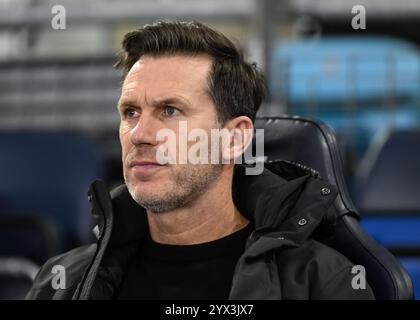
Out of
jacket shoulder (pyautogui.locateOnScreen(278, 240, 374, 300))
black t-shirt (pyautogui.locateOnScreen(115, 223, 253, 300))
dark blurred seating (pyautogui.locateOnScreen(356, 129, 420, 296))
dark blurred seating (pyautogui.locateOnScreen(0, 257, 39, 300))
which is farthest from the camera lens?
dark blurred seating (pyautogui.locateOnScreen(0, 257, 39, 300))

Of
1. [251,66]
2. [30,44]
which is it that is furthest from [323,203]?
[30,44]

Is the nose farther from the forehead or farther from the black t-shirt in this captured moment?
the black t-shirt

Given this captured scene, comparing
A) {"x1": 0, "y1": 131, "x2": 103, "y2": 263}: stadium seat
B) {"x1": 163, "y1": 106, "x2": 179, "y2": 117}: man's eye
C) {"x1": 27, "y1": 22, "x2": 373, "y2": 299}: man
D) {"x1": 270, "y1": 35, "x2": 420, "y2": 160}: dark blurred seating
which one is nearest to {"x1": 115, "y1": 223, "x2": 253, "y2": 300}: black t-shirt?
{"x1": 27, "y1": 22, "x2": 373, "y2": 299}: man

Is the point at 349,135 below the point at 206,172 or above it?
below

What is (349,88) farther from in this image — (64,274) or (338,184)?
(64,274)

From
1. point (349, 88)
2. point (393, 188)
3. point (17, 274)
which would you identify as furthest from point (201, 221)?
point (349, 88)

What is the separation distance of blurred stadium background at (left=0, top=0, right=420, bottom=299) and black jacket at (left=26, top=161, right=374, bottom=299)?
43 cm

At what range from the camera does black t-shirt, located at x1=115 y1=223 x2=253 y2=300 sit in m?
1.32

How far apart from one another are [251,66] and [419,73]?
2015 mm

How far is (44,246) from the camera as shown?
8.50ft

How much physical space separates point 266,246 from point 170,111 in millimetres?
280
